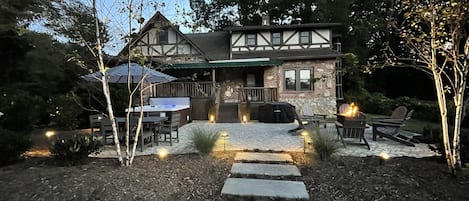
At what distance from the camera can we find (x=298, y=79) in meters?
16.0

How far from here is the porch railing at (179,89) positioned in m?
15.0

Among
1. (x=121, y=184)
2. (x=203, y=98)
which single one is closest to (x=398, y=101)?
(x=203, y=98)

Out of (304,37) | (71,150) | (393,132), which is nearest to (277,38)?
(304,37)

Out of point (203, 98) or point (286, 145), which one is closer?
point (286, 145)

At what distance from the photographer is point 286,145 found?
7090mm

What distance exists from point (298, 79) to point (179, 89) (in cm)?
649

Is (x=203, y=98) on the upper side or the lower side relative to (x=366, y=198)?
upper

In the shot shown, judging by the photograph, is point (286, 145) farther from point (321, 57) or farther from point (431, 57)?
point (321, 57)

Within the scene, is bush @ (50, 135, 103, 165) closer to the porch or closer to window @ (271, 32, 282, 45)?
the porch

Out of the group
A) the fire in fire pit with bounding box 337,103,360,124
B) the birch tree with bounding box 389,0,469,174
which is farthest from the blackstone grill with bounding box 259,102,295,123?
the birch tree with bounding box 389,0,469,174

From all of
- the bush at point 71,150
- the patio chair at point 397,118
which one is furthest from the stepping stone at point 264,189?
the patio chair at point 397,118

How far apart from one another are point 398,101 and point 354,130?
41.5 feet

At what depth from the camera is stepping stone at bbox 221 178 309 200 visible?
3.71m

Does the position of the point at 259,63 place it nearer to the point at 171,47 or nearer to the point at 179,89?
the point at 179,89
